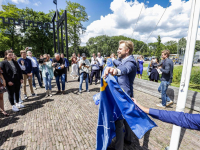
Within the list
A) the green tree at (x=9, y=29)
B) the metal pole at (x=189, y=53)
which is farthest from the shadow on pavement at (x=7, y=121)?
the green tree at (x=9, y=29)

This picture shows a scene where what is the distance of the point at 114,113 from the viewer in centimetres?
214

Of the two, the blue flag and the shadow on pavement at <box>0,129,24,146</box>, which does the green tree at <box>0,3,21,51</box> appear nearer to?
the shadow on pavement at <box>0,129,24,146</box>

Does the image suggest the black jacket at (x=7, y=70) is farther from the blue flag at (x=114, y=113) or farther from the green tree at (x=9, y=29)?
the green tree at (x=9, y=29)

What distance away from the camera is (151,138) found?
289 cm

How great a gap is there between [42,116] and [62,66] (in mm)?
2567

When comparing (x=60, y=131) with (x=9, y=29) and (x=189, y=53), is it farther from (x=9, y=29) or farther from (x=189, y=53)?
(x=9, y=29)

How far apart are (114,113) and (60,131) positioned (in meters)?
1.83

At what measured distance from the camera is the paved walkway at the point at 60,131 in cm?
264

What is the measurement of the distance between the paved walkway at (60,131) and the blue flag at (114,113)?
30.0 inches

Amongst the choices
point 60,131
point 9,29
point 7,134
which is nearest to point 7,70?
point 7,134

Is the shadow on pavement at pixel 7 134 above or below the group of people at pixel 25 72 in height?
below

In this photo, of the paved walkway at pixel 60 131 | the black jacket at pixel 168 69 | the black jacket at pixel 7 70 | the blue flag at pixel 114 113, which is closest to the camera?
the blue flag at pixel 114 113

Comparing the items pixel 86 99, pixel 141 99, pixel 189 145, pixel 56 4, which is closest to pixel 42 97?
pixel 86 99

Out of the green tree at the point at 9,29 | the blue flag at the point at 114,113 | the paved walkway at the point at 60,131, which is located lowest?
the paved walkway at the point at 60,131
